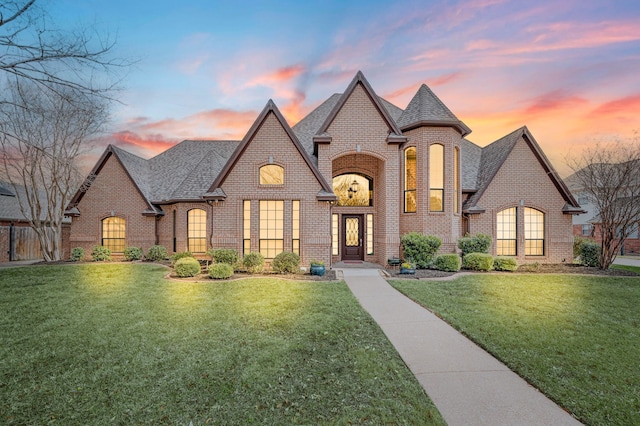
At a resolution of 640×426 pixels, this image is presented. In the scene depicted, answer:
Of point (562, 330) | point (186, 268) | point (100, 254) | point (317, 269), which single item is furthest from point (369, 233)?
point (100, 254)

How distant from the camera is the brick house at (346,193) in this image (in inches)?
512

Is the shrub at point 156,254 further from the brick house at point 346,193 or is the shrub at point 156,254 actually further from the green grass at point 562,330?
the green grass at point 562,330

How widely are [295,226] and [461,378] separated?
9.83 m

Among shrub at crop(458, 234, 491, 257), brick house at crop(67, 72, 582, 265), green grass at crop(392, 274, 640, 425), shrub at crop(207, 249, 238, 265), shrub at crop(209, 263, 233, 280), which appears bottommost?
green grass at crop(392, 274, 640, 425)

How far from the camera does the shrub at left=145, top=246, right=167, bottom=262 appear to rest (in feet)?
49.5

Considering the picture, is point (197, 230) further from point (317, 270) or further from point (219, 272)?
point (317, 270)

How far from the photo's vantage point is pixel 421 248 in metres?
12.8

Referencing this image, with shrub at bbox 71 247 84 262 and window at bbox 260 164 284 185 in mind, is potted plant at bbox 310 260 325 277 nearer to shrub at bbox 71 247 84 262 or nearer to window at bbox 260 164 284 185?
window at bbox 260 164 284 185

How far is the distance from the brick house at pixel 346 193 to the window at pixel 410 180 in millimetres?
51

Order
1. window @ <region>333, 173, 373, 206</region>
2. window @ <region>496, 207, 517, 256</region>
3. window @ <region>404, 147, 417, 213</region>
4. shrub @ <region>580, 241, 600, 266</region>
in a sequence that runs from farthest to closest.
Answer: window @ <region>333, 173, 373, 206</region>
window @ <region>496, 207, 517, 256</region>
window @ <region>404, 147, 417, 213</region>
shrub @ <region>580, 241, 600, 266</region>

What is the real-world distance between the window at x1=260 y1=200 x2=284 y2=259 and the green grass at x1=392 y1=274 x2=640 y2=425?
5689mm

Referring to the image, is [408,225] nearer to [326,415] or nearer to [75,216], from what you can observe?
[326,415]

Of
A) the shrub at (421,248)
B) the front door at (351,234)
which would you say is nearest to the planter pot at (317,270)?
the front door at (351,234)

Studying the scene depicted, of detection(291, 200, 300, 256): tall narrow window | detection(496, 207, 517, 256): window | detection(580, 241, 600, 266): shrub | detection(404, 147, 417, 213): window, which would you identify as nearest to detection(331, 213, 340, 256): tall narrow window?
detection(291, 200, 300, 256): tall narrow window
